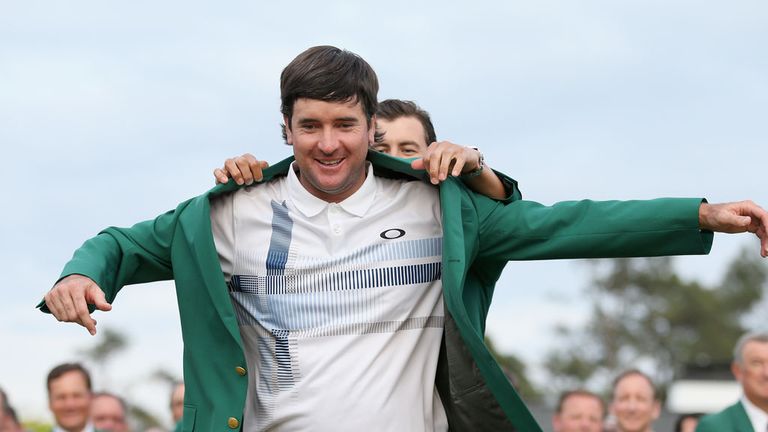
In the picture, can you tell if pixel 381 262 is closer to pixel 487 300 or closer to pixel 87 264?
pixel 487 300

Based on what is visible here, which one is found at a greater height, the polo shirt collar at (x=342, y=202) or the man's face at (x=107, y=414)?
the polo shirt collar at (x=342, y=202)

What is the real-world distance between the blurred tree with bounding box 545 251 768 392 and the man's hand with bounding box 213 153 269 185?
51428 mm

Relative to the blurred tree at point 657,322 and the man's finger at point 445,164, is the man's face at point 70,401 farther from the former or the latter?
the blurred tree at point 657,322

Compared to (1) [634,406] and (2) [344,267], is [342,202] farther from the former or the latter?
(1) [634,406]

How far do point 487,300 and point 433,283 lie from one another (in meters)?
0.35

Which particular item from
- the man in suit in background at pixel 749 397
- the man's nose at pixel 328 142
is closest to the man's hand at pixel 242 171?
the man's nose at pixel 328 142

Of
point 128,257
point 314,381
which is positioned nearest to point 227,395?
point 314,381

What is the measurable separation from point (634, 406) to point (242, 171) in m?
5.78

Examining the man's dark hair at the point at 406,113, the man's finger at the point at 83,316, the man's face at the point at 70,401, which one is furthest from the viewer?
the man's face at the point at 70,401

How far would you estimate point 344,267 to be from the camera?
196 inches

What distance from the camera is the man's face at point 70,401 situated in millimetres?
9820

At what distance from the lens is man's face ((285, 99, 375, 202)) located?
4.88m

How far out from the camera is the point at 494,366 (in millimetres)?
4789

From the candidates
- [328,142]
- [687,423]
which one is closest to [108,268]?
[328,142]
